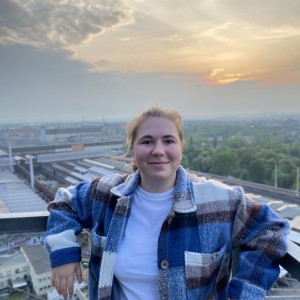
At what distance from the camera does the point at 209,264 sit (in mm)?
656

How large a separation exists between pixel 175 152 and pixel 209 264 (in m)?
0.27

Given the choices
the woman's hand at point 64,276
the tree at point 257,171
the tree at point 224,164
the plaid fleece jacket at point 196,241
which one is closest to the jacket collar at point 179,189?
the plaid fleece jacket at point 196,241

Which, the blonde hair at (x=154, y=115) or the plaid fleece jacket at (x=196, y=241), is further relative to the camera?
the blonde hair at (x=154, y=115)

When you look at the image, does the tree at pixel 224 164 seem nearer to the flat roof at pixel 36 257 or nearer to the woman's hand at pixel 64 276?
the flat roof at pixel 36 257

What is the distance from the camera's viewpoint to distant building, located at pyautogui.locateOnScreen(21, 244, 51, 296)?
867mm

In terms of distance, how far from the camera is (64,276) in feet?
2.35

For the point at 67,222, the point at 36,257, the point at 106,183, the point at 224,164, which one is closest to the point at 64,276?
the point at 67,222

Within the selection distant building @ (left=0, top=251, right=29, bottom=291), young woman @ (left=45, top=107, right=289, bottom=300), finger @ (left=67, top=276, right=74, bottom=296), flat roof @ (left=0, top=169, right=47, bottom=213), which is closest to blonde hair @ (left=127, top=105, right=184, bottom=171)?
young woman @ (left=45, top=107, right=289, bottom=300)

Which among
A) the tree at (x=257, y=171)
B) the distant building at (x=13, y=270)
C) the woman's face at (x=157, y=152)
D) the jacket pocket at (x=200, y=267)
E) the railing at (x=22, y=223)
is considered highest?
the woman's face at (x=157, y=152)

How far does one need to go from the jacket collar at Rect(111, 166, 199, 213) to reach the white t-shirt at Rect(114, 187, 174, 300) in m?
0.03

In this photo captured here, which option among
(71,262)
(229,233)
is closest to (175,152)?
(229,233)

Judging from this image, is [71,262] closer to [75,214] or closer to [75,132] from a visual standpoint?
[75,214]

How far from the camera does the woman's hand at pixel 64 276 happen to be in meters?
0.72

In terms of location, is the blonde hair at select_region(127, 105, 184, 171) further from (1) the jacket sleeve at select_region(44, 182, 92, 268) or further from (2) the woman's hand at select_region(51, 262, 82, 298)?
(2) the woman's hand at select_region(51, 262, 82, 298)
